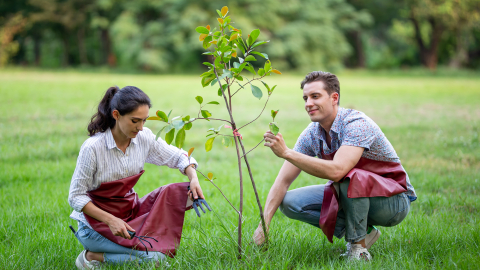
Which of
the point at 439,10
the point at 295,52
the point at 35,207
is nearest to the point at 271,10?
the point at 295,52

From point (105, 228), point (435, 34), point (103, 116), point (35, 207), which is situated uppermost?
point (435, 34)

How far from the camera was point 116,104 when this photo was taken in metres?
2.73

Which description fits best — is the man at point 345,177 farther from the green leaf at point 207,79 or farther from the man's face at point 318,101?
the green leaf at point 207,79

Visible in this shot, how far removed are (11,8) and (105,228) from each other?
38.1m

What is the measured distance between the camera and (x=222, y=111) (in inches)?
468

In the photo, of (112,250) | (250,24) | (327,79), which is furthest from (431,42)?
(112,250)

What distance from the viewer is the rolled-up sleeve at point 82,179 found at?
2656 mm

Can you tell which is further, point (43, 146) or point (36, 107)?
point (36, 107)

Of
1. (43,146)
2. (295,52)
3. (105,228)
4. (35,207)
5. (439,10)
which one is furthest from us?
(295,52)

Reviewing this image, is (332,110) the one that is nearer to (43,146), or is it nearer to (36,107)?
(43,146)

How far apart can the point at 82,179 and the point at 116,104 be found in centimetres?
55

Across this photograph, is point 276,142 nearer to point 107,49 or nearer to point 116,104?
point 116,104

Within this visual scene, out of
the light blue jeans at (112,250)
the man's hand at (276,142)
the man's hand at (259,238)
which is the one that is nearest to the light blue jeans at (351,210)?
the man's hand at (259,238)

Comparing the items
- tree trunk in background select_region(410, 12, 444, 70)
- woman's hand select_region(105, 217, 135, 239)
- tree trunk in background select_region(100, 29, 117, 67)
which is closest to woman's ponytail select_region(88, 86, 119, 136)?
woman's hand select_region(105, 217, 135, 239)
